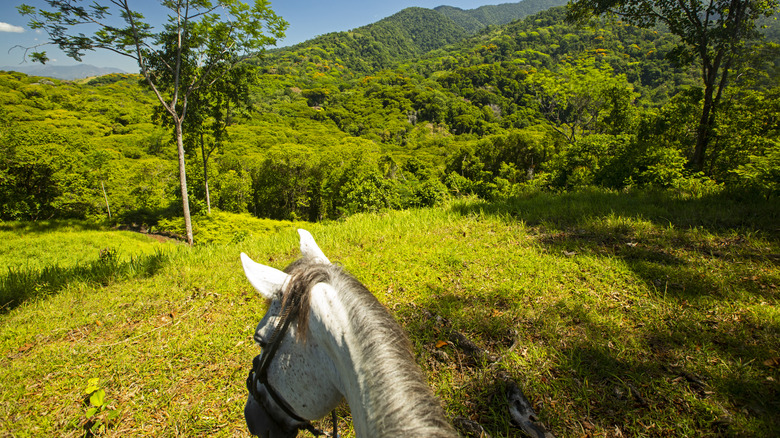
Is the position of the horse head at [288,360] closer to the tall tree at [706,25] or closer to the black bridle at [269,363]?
the black bridle at [269,363]

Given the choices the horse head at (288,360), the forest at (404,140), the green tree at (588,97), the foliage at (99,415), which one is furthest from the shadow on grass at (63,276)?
the green tree at (588,97)

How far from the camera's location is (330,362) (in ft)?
3.72

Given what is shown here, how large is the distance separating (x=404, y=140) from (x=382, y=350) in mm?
81686

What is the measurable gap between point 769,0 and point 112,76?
168m

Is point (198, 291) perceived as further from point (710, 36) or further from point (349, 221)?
point (710, 36)

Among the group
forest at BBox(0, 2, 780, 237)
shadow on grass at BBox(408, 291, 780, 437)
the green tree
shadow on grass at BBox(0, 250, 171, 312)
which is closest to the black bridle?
shadow on grass at BBox(408, 291, 780, 437)

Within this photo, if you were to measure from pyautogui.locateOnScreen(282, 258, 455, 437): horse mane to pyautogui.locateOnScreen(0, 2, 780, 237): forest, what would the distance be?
657 centimetres

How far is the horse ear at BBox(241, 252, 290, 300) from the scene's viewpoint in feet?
4.05

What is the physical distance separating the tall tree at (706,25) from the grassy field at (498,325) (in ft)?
17.4

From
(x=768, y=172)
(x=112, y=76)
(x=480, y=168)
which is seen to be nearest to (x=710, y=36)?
(x=768, y=172)

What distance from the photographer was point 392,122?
8831cm

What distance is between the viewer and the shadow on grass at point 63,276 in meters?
4.03

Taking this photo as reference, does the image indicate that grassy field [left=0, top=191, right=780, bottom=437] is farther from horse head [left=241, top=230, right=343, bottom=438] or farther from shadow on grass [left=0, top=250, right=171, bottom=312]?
horse head [left=241, top=230, right=343, bottom=438]

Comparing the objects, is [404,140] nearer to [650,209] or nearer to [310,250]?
[650,209]
